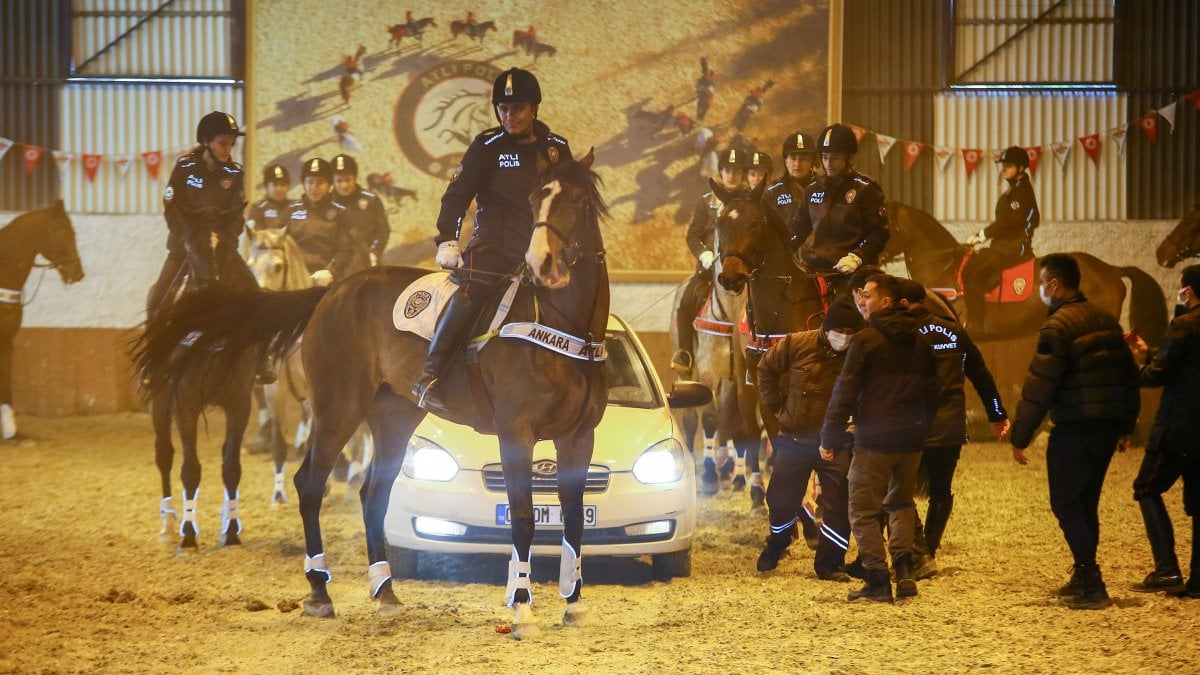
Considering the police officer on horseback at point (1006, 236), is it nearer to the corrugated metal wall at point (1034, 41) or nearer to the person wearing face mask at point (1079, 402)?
the corrugated metal wall at point (1034, 41)

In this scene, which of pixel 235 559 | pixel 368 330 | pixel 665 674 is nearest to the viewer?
pixel 665 674

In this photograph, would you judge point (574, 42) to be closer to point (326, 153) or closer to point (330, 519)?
point (326, 153)

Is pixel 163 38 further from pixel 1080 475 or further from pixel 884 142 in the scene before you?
pixel 1080 475

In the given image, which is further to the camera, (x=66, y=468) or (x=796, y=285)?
(x=66, y=468)

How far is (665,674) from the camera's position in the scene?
234 inches

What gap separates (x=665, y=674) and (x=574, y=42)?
457 inches

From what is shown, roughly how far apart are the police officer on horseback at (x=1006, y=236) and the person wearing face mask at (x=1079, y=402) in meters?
7.31

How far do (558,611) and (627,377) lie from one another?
6.98 ft

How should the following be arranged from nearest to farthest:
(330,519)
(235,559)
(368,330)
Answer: (368,330) < (235,559) < (330,519)

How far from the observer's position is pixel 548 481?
7898mm

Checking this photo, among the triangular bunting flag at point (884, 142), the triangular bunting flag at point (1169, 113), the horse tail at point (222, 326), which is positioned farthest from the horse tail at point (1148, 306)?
the horse tail at point (222, 326)

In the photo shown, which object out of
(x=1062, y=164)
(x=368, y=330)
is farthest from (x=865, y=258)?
(x=1062, y=164)

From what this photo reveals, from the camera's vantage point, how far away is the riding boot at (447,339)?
7.02 m

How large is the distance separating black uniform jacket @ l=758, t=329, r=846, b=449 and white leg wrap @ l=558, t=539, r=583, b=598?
6.34 feet
